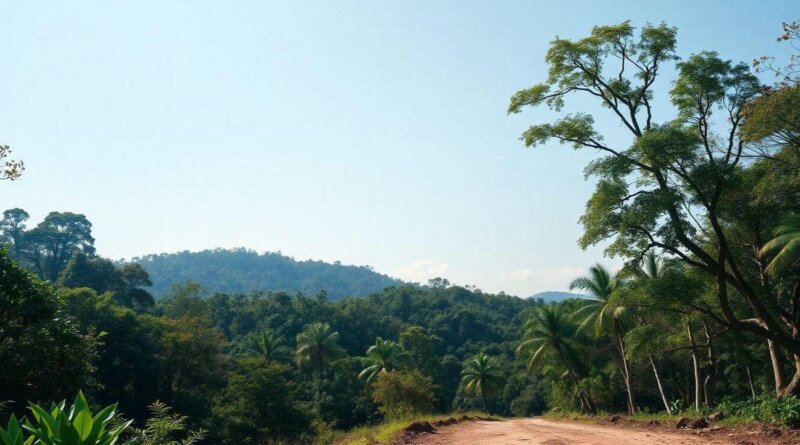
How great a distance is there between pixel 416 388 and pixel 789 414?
21087mm

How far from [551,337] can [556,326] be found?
2.65ft

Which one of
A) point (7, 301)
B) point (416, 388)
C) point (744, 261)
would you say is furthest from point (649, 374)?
point (7, 301)

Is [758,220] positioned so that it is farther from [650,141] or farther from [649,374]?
[649,374]

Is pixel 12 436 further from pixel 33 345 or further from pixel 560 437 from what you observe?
pixel 33 345

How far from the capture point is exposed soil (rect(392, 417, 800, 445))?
11581 millimetres

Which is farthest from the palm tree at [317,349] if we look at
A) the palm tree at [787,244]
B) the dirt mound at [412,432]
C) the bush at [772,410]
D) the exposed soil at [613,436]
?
the palm tree at [787,244]

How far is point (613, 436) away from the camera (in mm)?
13484

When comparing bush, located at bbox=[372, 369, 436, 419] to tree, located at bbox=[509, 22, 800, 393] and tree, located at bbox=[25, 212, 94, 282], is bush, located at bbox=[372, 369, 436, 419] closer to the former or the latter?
tree, located at bbox=[509, 22, 800, 393]

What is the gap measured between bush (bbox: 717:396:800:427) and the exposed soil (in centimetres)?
50

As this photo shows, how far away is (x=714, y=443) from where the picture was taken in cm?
1149

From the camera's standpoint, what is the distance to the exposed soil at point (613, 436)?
11.6 metres

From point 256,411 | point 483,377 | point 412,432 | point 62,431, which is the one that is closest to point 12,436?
point 62,431

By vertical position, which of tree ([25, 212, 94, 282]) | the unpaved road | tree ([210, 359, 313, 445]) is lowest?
tree ([210, 359, 313, 445])

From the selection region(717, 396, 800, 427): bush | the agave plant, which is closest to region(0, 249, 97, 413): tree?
the agave plant
